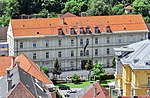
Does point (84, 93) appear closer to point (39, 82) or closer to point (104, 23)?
point (39, 82)

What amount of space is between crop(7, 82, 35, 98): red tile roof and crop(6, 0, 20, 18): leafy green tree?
65281 millimetres

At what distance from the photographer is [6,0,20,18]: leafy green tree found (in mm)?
107125

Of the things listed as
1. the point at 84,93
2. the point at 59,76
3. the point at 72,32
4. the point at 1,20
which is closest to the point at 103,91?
the point at 84,93

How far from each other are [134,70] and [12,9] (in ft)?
204

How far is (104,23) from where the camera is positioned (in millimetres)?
79750

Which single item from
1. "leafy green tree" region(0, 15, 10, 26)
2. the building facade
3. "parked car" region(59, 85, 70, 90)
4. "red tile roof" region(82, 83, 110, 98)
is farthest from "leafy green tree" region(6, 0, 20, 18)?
"red tile roof" region(82, 83, 110, 98)

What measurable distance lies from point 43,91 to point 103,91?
22.1 ft

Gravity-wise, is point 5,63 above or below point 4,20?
below

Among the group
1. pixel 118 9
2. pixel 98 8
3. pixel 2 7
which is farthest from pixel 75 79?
pixel 118 9

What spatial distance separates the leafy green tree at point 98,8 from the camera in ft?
358

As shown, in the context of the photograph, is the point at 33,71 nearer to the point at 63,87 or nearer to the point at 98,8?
the point at 63,87

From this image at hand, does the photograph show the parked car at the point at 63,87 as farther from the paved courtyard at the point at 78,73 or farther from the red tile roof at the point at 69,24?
the red tile roof at the point at 69,24

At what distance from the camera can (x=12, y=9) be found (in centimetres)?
10731

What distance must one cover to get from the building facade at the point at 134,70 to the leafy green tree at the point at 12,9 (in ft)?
186
